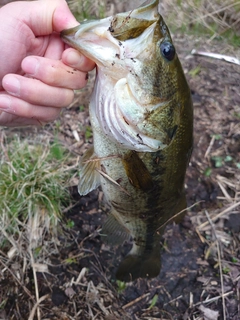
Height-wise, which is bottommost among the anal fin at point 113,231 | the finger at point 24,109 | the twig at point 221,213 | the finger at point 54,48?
the twig at point 221,213

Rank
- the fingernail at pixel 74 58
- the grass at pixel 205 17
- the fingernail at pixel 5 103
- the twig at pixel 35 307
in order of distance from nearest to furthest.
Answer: the fingernail at pixel 74 58 → the fingernail at pixel 5 103 → the twig at pixel 35 307 → the grass at pixel 205 17

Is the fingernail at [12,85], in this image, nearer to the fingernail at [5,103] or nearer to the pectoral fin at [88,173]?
the fingernail at [5,103]

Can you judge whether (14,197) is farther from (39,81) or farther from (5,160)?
(39,81)

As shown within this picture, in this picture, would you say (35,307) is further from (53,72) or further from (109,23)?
(109,23)

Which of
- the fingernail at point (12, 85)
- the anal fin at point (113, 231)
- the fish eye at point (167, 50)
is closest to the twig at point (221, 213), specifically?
the anal fin at point (113, 231)

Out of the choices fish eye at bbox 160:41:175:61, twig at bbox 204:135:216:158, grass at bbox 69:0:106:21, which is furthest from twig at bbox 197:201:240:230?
grass at bbox 69:0:106:21

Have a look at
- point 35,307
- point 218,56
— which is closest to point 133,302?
point 35,307

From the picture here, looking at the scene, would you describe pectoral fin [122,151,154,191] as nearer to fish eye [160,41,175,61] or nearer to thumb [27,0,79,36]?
fish eye [160,41,175,61]
